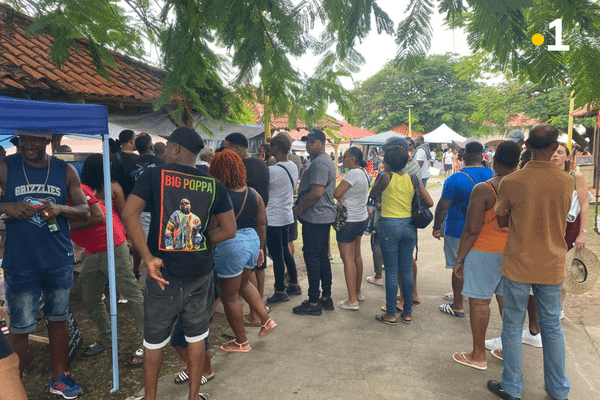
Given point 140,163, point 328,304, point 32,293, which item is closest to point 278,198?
point 328,304

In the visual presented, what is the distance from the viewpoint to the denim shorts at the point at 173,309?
249cm

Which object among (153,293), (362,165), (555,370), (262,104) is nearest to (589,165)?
(362,165)

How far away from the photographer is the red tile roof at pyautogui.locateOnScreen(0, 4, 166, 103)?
546 centimetres

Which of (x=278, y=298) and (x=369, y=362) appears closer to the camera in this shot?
(x=369, y=362)

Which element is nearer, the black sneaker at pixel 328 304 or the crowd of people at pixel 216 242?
the crowd of people at pixel 216 242

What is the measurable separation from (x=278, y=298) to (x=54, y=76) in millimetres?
4503

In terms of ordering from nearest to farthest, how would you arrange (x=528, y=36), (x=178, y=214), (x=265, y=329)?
1. (x=528, y=36)
2. (x=178, y=214)
3. (x=265, y=329)

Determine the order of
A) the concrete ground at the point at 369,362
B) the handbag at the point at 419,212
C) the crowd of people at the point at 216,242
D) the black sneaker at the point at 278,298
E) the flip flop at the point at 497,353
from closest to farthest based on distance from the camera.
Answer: the crowd of people at the point at 216,242, the concrete ground at the point at 369,362, the flip flop at the point at 497,353, the handbag at the point at 419,212, the black sneaker at the point at 278,298

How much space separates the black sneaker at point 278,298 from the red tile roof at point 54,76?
290 cm

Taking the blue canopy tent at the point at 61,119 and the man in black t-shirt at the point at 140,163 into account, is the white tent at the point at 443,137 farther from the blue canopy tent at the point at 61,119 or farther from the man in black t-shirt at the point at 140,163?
the blue canopy tent at the point at 61,119

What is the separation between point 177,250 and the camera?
245 cm

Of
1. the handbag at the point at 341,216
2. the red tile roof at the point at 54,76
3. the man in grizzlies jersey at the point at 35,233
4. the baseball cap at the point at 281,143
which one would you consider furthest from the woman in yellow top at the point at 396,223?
the red tile roof at the point at 54,76

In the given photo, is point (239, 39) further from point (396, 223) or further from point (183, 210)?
point (396, 223)

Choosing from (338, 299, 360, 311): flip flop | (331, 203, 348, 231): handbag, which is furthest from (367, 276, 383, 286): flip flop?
(331, 203, 348, 231): handbag
